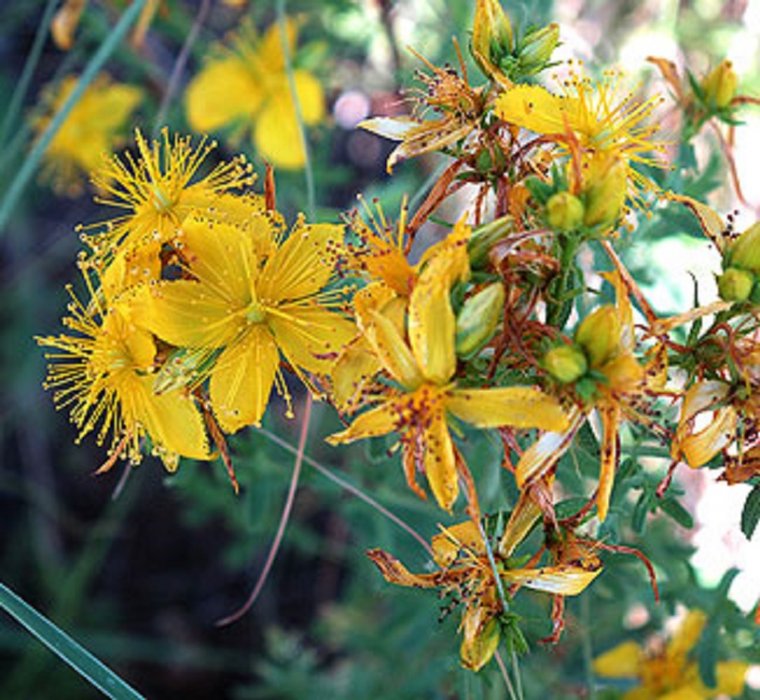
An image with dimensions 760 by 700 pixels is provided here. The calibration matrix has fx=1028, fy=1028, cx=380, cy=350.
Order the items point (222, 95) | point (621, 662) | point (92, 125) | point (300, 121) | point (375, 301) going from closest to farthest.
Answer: point (375, 301), point (300, 121), point (621, 662), point (222, 95), point (92, 125)

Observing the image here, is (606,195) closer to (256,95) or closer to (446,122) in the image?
(446,122)

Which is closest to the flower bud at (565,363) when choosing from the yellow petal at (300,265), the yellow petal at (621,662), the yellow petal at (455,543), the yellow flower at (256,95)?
the yellow petal at (455,543)

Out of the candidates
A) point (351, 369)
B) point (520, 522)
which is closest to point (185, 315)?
point (351, 369)

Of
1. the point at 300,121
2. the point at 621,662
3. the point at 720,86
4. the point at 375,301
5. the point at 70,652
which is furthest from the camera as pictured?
the point at 621,662

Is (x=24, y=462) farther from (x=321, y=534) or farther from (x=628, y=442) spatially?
(x=628, y=442)

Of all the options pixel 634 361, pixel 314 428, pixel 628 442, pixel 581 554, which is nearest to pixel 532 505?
pixel 581 554

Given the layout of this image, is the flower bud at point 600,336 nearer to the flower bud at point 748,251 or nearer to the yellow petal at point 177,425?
the flower bud at point 748,251

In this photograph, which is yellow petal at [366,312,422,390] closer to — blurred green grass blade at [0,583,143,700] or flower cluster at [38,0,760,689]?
flower cluster at [38,0,760,689]
